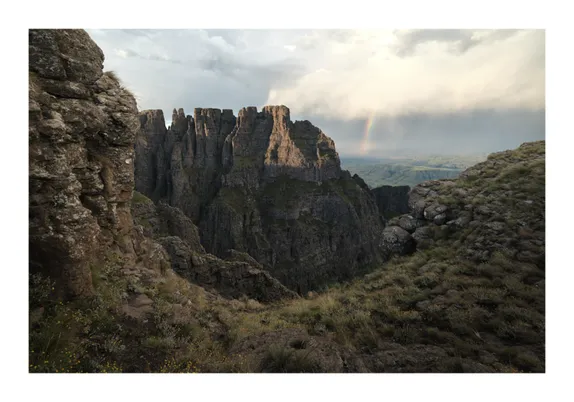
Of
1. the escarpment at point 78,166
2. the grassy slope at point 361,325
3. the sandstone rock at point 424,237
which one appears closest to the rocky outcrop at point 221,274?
the escarpment at point 78,166

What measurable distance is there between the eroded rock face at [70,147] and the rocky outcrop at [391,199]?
128536 millimetres

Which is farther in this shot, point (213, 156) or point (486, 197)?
point (213, 156)

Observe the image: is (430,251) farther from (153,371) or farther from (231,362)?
(153,371)

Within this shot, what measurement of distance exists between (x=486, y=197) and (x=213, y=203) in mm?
84874

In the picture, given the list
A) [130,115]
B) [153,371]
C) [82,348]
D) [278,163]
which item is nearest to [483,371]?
[153,371]

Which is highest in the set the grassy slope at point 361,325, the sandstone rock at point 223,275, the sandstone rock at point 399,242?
the sandstone rock at point 399,242

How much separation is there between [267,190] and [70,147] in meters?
91.7

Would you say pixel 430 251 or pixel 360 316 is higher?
pixel 430 251

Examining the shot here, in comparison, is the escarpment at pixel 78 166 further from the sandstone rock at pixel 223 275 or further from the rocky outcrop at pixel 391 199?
the rocky outcrop at pixel 391 199

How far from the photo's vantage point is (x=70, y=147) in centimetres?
702

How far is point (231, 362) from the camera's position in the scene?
221 inches

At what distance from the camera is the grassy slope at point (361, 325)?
18.1 feet

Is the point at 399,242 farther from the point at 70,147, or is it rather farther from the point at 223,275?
the point at 223,275

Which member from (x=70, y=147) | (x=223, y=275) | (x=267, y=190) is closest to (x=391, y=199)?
(x=267, y=190)
